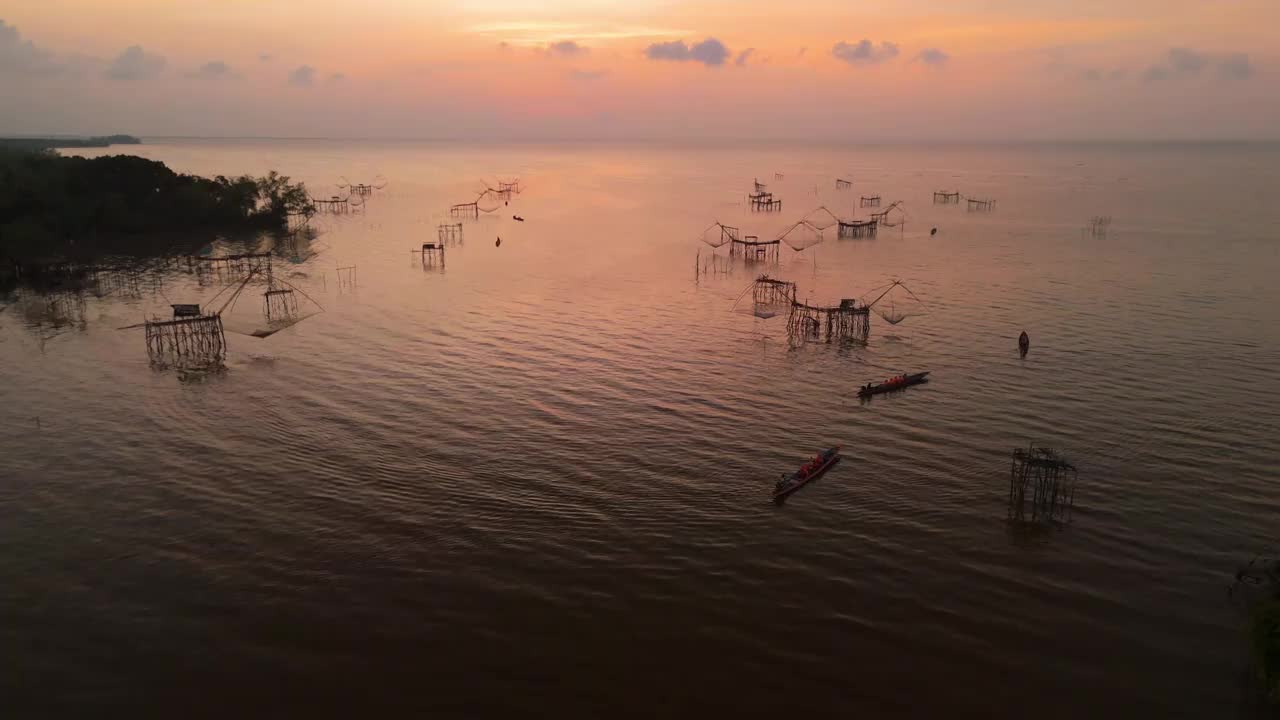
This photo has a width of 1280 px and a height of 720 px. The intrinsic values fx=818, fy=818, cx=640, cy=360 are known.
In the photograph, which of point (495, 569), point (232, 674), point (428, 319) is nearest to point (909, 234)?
point (428, 319)

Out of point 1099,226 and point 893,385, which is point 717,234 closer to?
point 1099,226

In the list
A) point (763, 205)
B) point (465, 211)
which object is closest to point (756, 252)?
point (763, 205)

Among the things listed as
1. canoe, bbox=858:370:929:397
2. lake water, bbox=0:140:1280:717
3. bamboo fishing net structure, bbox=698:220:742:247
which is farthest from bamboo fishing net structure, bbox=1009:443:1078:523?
bamboo fishing net structure, bbox=698:220:742:247

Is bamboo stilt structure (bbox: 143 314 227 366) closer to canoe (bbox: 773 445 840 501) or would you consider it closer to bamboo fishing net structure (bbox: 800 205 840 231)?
canoe (bbox: 773 445 840 501)

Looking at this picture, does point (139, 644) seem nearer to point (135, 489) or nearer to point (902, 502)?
point (135, 489)

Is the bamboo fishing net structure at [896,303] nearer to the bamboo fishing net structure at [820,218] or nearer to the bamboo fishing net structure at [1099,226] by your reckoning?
the bamboo fishing net structure at [1099,226]
